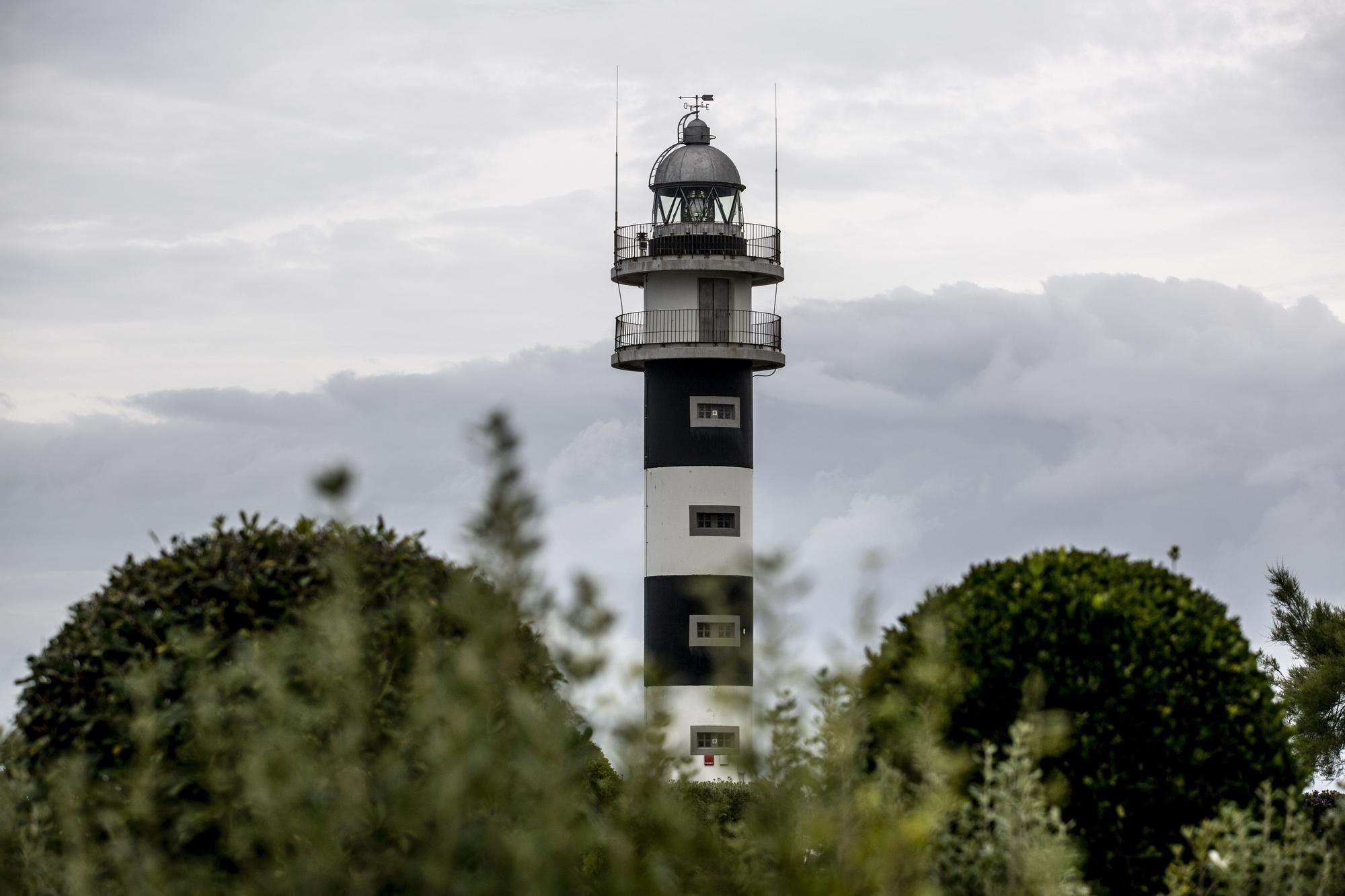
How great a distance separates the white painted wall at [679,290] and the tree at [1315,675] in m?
12.4

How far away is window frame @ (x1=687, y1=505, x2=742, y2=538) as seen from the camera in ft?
104

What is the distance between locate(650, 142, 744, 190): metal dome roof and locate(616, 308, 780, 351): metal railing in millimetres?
2939

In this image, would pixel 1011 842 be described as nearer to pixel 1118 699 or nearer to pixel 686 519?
pixel 1118 699

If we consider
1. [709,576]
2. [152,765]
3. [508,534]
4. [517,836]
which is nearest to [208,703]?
[152,765]

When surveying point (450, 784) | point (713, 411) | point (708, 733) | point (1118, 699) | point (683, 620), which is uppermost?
point (713, 411)

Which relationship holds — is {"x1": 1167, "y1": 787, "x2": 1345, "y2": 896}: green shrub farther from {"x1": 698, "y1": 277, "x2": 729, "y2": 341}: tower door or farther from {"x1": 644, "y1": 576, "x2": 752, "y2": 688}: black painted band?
{"x1": 698, "y1": 277, "x2": 729, "y2": 341}: tower door

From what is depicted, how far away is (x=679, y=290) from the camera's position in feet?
108

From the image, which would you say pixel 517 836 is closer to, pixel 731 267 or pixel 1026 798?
pixel 1026 798

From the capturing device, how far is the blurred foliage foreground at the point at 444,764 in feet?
21.4

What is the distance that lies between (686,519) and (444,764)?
998 inches

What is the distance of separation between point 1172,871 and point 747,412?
77.2 feet

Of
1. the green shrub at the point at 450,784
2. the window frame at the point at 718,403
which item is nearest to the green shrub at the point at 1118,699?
the green shrub at the point at 450,784

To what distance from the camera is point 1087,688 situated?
33.8ft

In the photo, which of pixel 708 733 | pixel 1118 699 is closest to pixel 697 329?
pixel 708 733
